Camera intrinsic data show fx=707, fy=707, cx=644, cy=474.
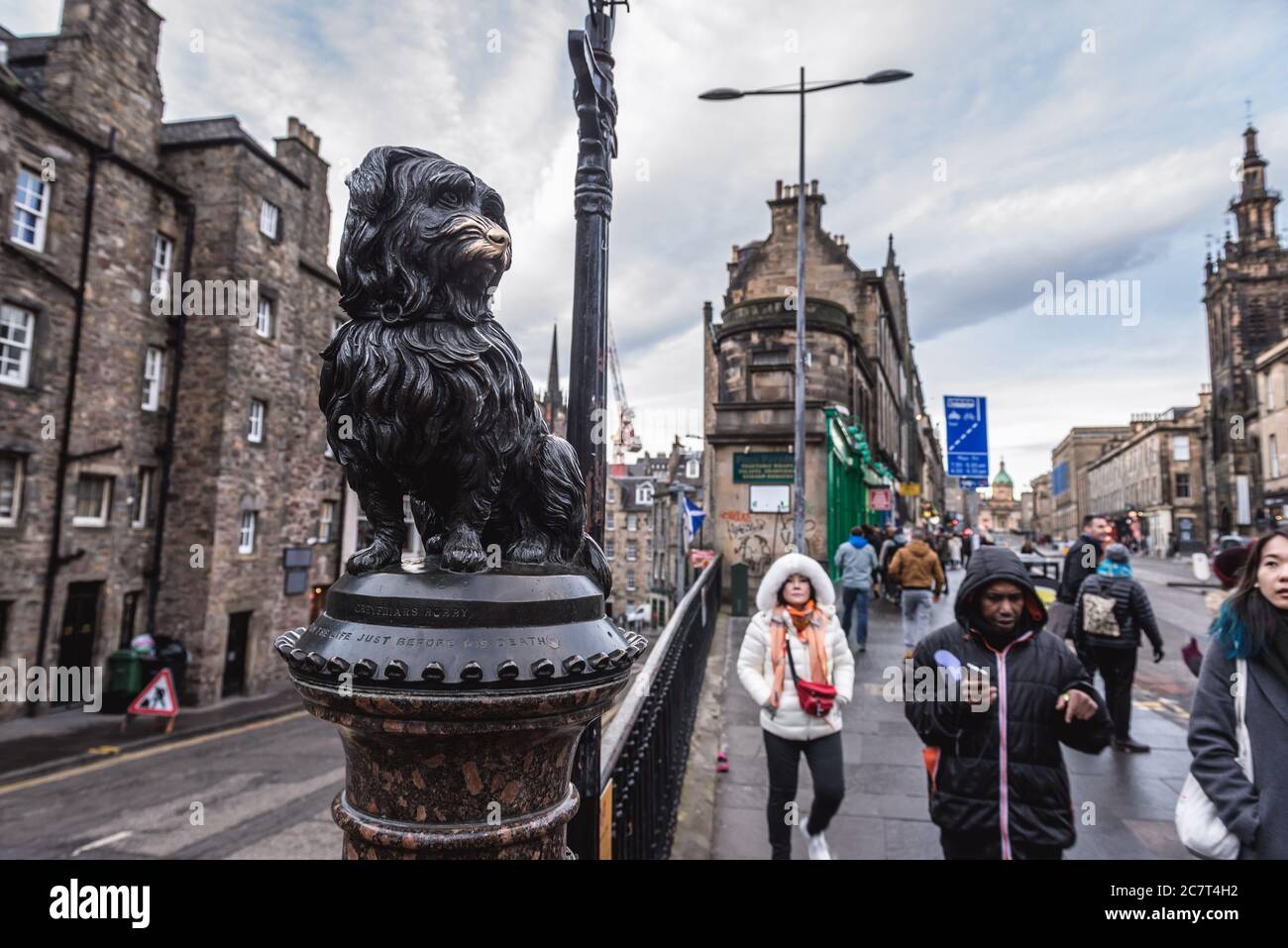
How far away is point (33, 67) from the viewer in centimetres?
1662

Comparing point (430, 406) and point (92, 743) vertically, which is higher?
point (430, 406)

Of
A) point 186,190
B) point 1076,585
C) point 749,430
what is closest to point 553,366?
point 186,190

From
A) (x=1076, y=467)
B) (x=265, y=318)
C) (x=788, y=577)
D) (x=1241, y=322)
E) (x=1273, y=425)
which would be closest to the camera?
(x=788, y=577)

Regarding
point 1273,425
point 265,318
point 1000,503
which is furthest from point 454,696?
point 1000,503

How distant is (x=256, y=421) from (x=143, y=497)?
3.37m

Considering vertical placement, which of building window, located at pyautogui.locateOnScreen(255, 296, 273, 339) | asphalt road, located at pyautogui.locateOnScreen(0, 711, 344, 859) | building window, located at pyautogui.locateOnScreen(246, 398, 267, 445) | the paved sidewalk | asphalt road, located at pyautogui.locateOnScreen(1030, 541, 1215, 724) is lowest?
asphalt road, located at pyautogui.locateOnScreen(0, 711, 344, 859)

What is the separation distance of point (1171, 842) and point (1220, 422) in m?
61.2

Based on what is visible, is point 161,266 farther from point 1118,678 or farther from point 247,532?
point 1118,678

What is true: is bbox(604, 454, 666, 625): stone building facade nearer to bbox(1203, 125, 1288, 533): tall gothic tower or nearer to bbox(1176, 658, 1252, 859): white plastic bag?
bbox(1203, 125, 1288, 533): tall gothic tower

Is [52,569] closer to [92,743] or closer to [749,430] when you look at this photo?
[92,743]

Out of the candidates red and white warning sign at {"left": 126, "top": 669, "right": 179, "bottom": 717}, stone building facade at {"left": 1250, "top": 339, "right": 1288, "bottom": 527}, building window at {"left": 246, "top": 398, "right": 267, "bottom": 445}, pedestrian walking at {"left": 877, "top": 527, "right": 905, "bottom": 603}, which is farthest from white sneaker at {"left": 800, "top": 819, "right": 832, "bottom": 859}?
stone building facade at {"left": 1250, "top": 339, "right": 1288, "bottom": 527}

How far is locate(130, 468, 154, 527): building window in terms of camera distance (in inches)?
704

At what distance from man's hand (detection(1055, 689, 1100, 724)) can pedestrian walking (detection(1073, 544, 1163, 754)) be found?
3683 mm

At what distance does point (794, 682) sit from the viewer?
4.43m
